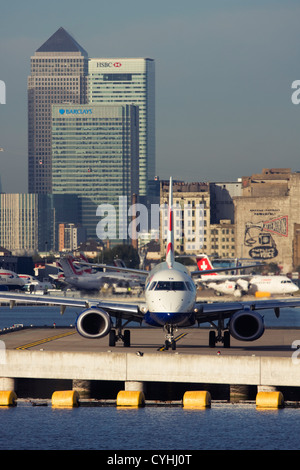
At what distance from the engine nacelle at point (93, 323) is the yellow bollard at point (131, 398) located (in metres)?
6.43

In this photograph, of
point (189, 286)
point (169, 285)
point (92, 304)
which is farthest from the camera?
point (92, 304)

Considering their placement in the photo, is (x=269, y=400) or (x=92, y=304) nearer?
(x=269, y=400)

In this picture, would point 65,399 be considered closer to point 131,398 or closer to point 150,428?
point 131,398

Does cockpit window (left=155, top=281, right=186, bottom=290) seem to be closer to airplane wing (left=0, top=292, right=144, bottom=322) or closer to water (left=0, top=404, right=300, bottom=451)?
airplane wing (left=0, top=292, right=144, bottom=322)

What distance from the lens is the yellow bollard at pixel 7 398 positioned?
55094 mm

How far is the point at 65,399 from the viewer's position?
54.6 meters

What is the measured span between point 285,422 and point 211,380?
15.9ft

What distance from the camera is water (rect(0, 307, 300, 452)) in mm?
47000

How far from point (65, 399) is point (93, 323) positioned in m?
7.08

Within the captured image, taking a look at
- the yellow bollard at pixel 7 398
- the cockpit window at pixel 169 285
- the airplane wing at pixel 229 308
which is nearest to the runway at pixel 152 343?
the airplane wing at pixel 229 308

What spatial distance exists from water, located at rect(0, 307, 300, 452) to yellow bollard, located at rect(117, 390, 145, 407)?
18.2 inches

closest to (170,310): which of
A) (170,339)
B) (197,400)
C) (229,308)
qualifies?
(170,339)

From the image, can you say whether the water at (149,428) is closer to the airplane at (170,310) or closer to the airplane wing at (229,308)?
the airplane at (170,310)

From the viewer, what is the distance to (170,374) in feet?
176
